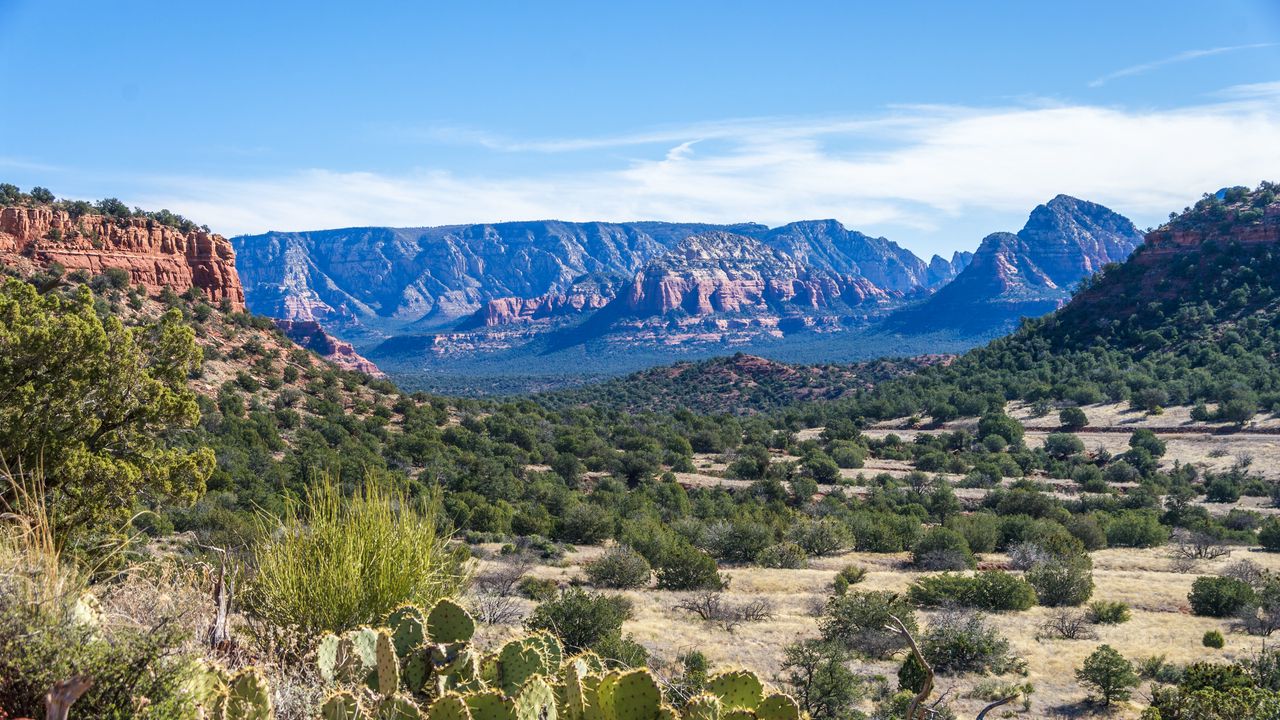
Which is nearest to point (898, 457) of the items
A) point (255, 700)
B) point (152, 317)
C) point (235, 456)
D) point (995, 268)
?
point (235, 456)

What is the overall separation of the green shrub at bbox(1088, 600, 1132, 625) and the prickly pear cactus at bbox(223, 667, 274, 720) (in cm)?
1544

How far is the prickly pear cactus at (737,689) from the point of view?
443 centimetres

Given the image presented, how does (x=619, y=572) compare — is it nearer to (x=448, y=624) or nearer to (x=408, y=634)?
(x=448, y=624)

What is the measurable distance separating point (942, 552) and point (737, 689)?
59.8 feet

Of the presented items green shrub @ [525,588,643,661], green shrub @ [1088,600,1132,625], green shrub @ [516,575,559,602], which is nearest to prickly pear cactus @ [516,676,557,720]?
green shrub @ [525,588,643,661]

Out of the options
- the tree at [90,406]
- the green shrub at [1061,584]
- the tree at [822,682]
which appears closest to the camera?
the tree at [90,406]

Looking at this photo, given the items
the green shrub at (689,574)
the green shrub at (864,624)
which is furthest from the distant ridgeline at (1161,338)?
the green shrub at (864,624)

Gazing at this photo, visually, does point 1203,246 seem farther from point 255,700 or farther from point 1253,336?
point 255,700

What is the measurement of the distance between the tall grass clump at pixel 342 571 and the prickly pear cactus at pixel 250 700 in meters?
1.95

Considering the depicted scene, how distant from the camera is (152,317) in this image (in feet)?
118

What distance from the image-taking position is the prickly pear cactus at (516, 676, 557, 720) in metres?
4.01

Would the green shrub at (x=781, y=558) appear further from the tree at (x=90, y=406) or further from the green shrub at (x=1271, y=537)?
the tree at (x=90, y=406)

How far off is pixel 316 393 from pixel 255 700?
36.0 meters

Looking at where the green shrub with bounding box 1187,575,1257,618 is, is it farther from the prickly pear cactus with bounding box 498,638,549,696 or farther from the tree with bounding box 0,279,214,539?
the tree with bounding box 0,279,214,539
